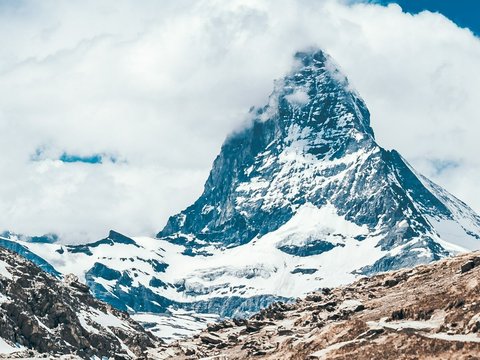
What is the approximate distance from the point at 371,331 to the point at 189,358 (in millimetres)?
44307

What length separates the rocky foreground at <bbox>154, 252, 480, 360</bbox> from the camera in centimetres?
9812

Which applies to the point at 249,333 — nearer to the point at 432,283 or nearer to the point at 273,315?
the point at 273,315

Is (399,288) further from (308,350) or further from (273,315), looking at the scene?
(308,350)

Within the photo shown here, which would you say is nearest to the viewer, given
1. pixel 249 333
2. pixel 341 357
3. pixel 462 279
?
pixel 341 357

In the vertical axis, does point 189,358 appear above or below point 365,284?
below

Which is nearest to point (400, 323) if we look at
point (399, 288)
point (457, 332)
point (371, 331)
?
point (371, 331)

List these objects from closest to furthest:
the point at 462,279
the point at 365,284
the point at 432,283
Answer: the point at 462,279
the point at 432,283
the point at 365,284

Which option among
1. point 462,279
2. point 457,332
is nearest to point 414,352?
point 457,332

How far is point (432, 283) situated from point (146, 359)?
143ft

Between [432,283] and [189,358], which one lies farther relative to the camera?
[189,358]

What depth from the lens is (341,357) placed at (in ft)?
Answer: 334

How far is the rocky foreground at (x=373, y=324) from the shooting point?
9812cm

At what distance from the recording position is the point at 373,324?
114m

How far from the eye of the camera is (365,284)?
170 meters
